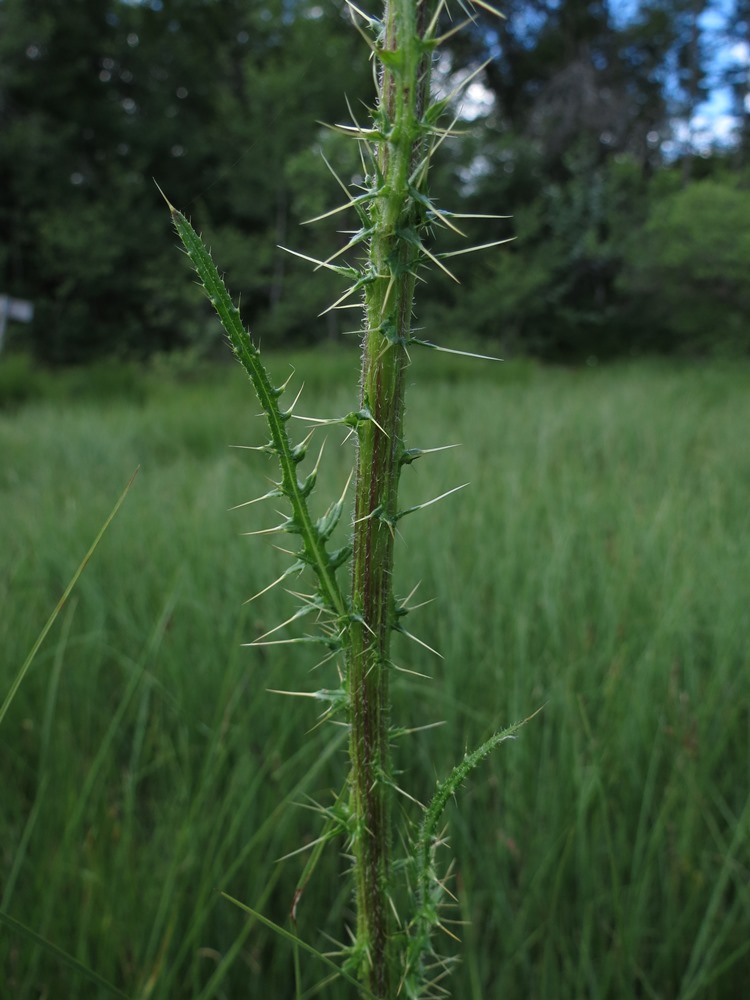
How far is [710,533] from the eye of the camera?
1946 millimetres

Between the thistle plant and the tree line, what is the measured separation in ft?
27.6

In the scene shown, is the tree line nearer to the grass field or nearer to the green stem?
the grass field

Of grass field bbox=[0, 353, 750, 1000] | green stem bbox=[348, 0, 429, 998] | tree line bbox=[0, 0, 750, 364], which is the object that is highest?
tree line bbox=[0, 0, 750, 364]

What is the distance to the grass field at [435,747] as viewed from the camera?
2.84ft

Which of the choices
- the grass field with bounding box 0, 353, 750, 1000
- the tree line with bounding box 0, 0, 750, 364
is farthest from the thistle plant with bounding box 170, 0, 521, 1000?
the tree line with bounding box 0, 0, 750, 364

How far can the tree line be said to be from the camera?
934cm

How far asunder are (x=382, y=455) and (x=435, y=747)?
94cm

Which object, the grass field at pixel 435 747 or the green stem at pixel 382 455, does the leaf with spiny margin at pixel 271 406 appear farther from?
the grass field at pixel 435 747

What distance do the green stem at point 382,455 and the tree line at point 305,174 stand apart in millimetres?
8427

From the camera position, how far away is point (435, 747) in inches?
46.9

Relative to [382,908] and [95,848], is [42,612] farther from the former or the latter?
[382,908]

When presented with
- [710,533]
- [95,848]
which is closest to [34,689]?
[95,848]

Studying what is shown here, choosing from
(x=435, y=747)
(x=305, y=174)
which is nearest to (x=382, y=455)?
(x=435, y=747)

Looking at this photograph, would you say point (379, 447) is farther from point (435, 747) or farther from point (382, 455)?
point (435, 747)
